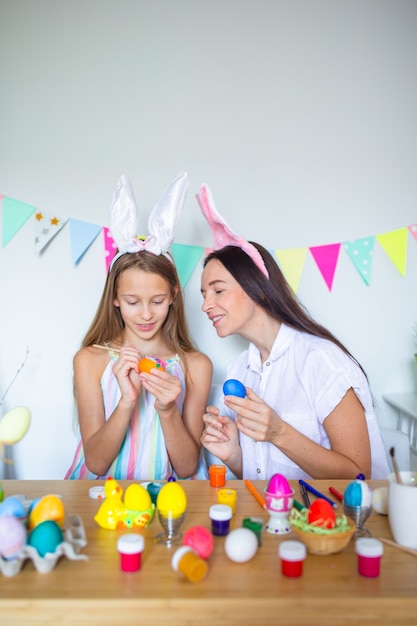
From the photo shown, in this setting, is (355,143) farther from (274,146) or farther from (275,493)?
(275,493)

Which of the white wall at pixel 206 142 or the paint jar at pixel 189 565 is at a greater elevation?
the white wall at pixel 206 142

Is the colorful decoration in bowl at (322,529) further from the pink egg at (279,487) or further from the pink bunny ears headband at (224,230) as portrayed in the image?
the pink bunny ears headband at (224,230)

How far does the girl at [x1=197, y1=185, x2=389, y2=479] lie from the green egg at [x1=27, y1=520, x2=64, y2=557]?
0.56m

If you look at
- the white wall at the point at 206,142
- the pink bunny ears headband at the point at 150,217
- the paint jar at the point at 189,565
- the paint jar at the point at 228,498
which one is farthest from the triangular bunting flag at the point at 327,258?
the paint jar at the point at 189,565

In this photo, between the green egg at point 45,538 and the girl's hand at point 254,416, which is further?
the girl's hand at point 254,416

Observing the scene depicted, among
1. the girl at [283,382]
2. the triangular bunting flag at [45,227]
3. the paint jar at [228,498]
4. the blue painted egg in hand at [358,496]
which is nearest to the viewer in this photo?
the blue painted egg in hand at [358,496]

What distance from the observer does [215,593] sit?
706mm

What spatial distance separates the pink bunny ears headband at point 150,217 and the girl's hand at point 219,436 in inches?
21.8

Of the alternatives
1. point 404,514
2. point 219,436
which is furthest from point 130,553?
point 219,436

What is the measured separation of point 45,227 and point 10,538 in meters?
1.47

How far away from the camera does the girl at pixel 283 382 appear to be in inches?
53.5

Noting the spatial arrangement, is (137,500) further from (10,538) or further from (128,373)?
(128,373)

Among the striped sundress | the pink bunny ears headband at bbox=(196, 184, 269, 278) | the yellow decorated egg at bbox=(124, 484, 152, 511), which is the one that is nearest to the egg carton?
the yellow decorated egg at bbox=(124, 484, 152, 511)

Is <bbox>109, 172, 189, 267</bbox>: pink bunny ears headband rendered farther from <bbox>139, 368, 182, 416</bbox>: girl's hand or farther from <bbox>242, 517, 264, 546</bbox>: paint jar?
<bbox>242, 517, 264, 546</bbox>: paint jar
